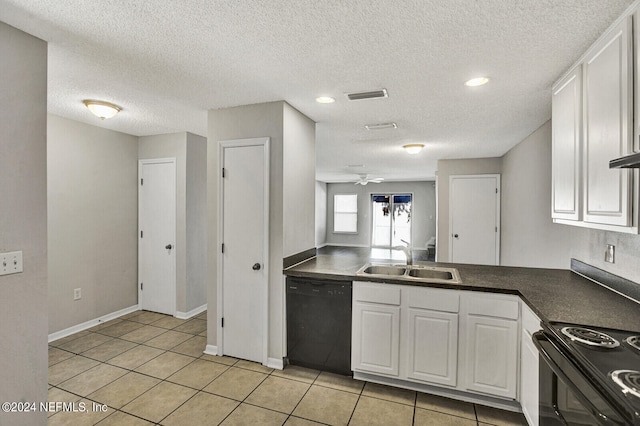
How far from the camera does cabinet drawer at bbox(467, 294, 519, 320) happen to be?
7.13ft

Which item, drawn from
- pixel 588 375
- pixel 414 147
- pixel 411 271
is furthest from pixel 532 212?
pixel 588 375

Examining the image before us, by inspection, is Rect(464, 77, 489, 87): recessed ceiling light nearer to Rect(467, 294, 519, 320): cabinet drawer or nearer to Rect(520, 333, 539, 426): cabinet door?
Rect(467, 294, 519, 320): cabinet drawer

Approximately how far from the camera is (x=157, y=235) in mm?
4148

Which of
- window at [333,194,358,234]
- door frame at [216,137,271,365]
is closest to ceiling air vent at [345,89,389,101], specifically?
door frame at [216,137,271,365]

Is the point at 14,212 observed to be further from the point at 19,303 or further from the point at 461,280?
the point at 461,280

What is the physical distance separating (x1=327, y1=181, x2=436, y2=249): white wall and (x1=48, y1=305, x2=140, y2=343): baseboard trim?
25.9 feet

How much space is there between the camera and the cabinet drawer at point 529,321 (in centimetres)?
186

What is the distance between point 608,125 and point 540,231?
2315mm

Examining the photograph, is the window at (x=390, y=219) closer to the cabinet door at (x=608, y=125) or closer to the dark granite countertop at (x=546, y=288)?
the dark granite countertop at (x=546, y=288)

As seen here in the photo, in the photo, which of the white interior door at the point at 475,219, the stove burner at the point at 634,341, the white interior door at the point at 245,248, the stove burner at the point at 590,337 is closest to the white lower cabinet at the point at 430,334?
the stove burner at the point at 590,337

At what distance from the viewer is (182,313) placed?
13.1 ft

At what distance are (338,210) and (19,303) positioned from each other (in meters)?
10.0

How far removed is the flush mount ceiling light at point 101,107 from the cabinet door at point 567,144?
12.5 feet

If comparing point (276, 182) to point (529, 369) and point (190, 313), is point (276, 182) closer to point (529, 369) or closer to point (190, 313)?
point (529, 369)
